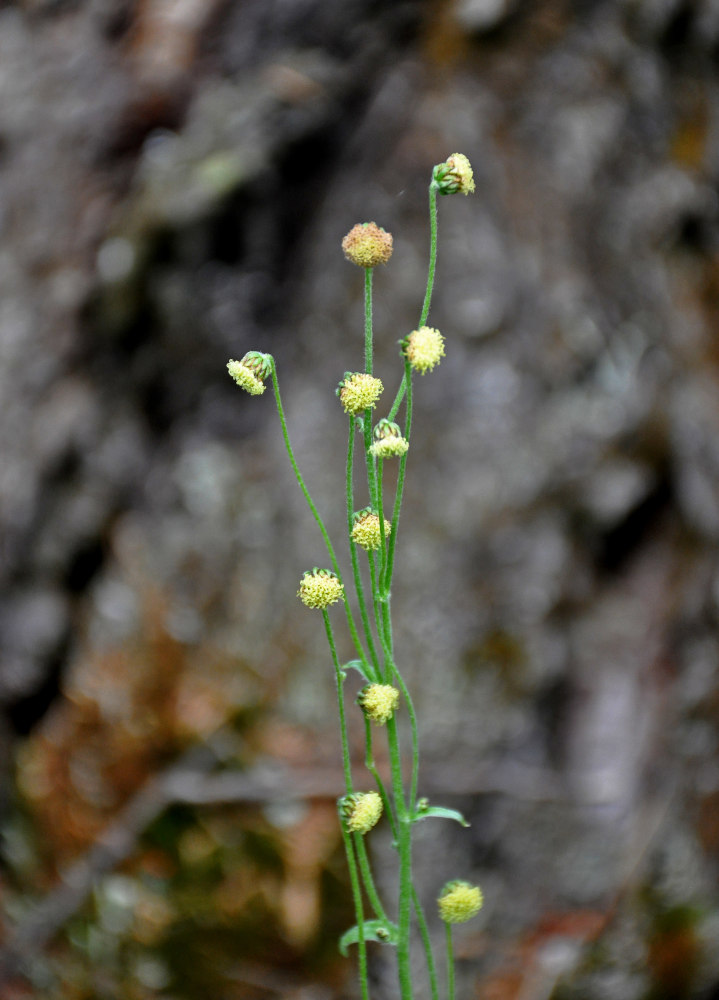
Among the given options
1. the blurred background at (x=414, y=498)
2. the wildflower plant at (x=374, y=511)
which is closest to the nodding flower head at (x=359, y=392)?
the wildflower plant at (x=374, y=511)

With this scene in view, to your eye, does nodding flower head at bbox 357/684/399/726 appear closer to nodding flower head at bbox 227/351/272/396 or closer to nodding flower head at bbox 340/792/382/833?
nodding flower head at bbox 340/792/382/833

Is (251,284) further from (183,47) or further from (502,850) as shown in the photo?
(502,850)

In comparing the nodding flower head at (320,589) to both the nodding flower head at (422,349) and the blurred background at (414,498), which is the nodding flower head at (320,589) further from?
the blurred background at (414,498)

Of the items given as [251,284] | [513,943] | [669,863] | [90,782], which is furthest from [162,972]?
[251,284]

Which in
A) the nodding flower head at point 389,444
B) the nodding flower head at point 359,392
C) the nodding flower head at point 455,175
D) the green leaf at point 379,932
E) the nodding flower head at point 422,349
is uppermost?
the nodding flower head at point 455,175

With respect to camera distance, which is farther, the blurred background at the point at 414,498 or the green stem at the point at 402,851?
the blurred background at the point at 414,498

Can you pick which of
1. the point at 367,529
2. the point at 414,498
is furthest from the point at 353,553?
the point at 414,498
